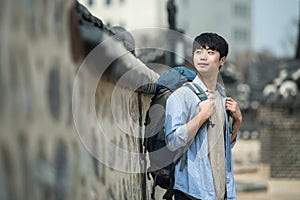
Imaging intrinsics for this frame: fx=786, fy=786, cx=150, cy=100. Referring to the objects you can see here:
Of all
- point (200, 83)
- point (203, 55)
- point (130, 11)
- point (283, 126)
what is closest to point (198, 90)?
point (200, 83)

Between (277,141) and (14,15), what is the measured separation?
2101cm

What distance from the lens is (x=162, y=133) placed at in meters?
4.64

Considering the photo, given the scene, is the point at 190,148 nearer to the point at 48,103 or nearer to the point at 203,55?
the point at 203,55

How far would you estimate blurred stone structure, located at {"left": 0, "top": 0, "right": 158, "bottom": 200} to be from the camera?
1.84 m

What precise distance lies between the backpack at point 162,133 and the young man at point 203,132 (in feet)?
0.23

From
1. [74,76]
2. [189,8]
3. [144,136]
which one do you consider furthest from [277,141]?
[189,8]

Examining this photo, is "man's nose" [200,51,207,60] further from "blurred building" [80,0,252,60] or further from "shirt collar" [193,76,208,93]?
"blurred building" [80,0,252,60]

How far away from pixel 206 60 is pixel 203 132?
17.3 inches

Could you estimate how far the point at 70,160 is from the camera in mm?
2469

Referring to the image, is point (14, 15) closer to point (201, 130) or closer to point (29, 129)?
point (29, 129)

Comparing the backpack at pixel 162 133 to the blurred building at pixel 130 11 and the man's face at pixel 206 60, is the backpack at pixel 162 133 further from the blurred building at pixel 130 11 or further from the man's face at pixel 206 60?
the blurred building at pixel 130 11

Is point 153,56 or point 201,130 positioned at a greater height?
point 153,56

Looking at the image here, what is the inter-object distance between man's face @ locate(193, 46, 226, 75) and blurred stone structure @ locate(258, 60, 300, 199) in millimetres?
15397

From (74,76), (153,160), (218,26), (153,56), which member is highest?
(218,26)
